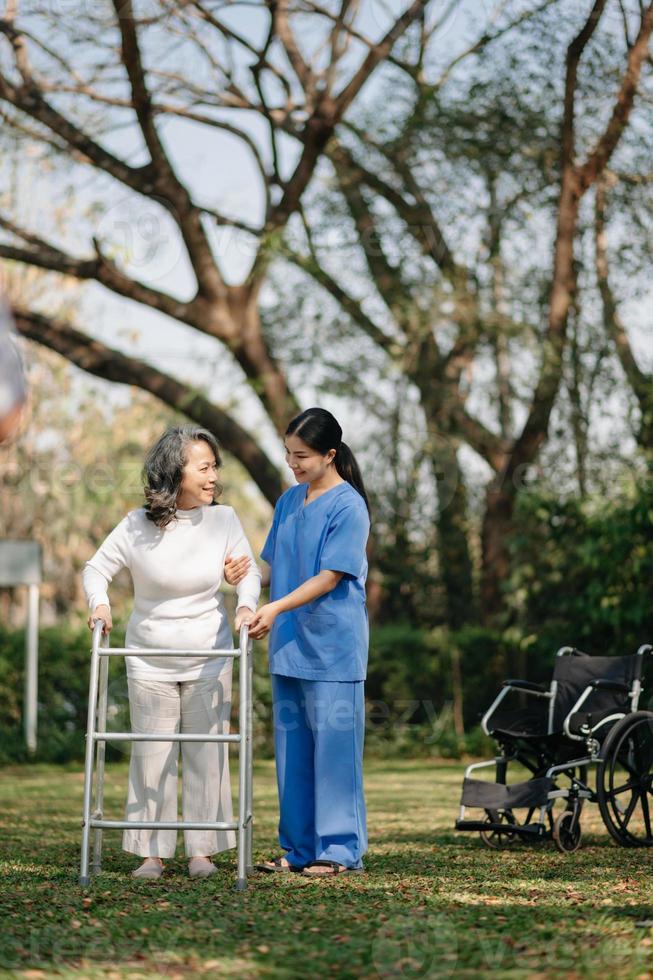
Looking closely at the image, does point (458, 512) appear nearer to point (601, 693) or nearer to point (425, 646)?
point (425, 646)

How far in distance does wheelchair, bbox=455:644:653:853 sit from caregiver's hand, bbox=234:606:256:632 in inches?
58.9

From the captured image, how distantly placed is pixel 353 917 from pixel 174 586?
1.49 meters

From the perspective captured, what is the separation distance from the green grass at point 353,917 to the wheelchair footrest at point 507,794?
21 centimetres

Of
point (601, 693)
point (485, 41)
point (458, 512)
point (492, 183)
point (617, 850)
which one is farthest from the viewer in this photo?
point (458, 512)

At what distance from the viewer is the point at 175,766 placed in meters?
5.00

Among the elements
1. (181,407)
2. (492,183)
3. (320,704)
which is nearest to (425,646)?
(181,407)

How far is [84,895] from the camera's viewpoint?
4.36 metres

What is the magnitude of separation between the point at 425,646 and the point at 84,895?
29.1 ft

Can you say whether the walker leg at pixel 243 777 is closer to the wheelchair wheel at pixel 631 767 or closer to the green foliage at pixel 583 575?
the wheelchair wheel at pixel 631 767

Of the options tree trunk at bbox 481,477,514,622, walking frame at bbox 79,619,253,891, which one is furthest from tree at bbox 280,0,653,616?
walking frame at bbox 79,619,253,891

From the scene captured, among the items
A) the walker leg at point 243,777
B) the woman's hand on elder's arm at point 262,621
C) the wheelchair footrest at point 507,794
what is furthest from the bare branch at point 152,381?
the walker leg at point 243,777

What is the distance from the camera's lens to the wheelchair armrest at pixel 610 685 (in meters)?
6.02

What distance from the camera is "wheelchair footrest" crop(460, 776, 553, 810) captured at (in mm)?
5652

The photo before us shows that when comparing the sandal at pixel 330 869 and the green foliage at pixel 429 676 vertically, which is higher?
the green foliage at pixel 429 676
